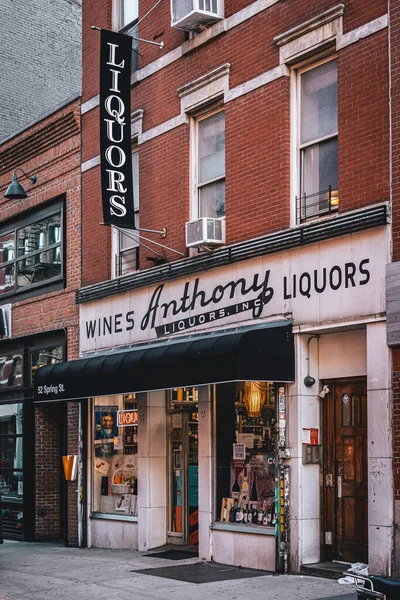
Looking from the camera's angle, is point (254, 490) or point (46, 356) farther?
point (46, 356)

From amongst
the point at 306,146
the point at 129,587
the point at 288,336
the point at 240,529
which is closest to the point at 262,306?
the point at 288,336

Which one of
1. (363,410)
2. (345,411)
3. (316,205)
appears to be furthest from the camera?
(316,205)

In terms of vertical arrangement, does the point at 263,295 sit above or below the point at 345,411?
above

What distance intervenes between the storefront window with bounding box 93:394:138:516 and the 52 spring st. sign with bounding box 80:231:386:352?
1.15 meters

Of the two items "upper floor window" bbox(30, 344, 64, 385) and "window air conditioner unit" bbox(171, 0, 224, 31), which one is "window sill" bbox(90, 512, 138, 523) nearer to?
"upper floor window" bbox(30, 344, 64, 385)

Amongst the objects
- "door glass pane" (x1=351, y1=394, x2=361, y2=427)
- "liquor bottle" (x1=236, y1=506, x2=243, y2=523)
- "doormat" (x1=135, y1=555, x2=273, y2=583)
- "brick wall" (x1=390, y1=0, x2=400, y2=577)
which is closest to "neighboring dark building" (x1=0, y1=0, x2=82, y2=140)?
"liquor bottle" (x1=236, y1=506, x2=243, y2=523)

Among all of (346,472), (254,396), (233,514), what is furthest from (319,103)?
(233,514)

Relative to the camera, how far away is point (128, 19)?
18.5 meters

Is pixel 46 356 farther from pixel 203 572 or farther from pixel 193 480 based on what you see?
pixel 203 572

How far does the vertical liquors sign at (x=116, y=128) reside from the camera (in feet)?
53.3

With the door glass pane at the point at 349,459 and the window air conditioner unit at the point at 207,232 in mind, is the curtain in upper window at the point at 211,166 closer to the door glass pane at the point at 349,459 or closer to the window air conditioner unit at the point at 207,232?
the window air conditioner unit at the point at 207,232

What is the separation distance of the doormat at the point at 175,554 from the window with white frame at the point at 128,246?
485 centimetres

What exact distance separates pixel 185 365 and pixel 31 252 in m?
8.37

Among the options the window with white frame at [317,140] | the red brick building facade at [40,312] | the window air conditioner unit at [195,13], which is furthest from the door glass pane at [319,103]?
the red brick building facade at [40,312]
